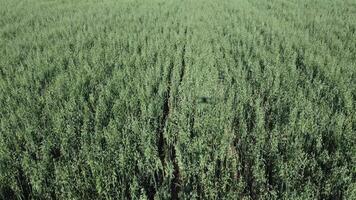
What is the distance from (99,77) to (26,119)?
149cm

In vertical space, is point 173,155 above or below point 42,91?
below

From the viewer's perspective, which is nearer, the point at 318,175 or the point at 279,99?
the point at 318,175

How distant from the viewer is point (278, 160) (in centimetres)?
289

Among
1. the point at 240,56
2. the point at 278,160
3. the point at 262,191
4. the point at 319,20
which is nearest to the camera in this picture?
the point at 262,191

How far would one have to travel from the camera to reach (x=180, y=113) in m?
4.02

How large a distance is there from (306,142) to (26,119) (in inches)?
129

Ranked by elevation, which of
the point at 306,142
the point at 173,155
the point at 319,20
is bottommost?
the point at 173,155

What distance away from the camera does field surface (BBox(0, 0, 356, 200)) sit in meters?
2.82

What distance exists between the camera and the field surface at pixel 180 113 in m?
2.82

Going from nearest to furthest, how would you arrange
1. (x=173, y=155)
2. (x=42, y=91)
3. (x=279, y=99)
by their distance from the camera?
(x=173, y=155), (x=279, y=99), (x=42, y=91)

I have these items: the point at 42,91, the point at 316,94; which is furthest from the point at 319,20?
the point at 42,91

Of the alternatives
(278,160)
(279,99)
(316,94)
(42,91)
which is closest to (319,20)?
(316,94)

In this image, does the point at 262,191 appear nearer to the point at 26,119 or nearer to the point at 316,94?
the point at 316,94

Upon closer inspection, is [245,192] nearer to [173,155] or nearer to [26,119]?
[173,155]
